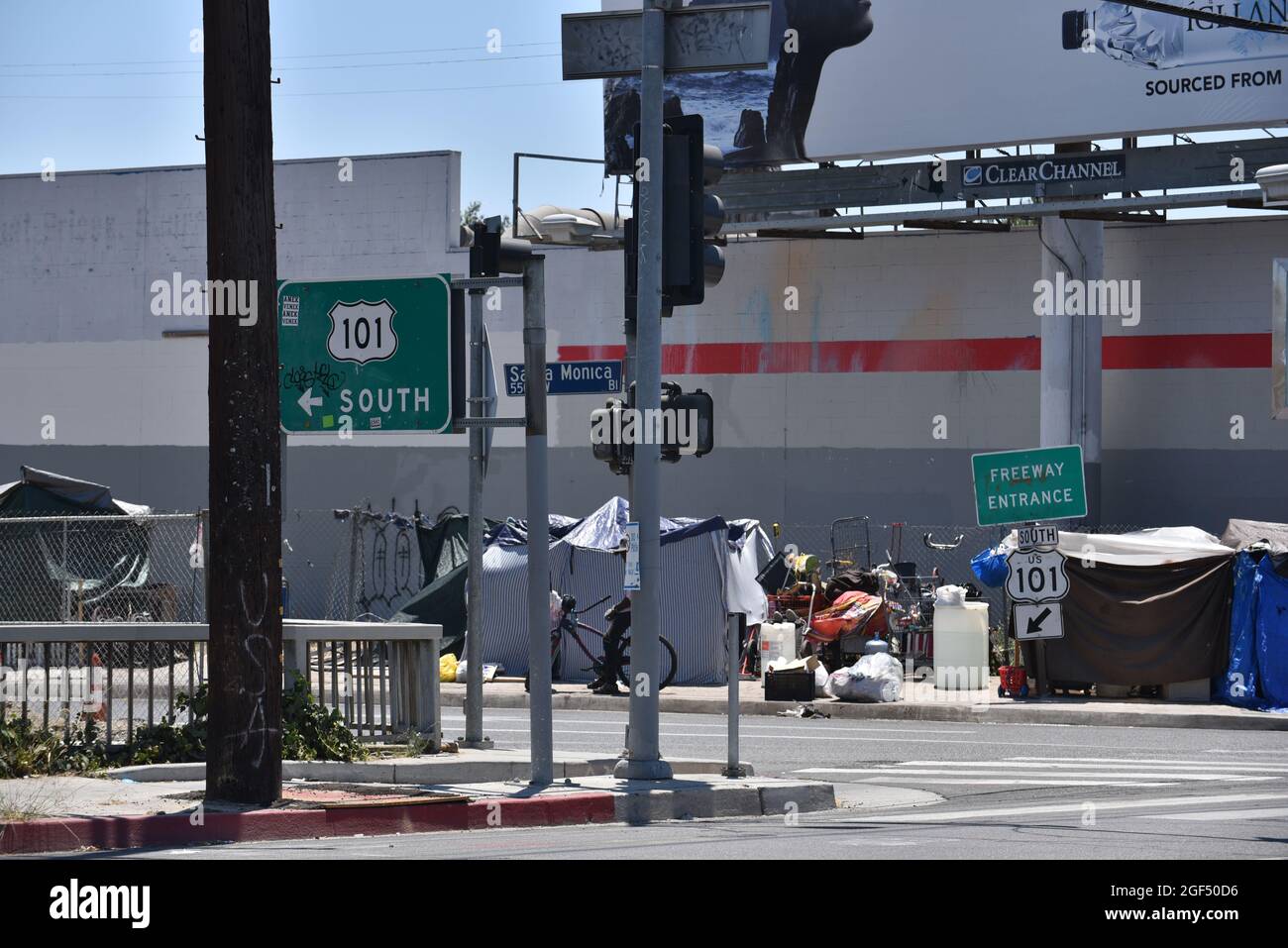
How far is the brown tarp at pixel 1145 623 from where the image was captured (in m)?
21.5

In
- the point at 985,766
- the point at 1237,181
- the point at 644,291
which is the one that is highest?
the point at 1237,181

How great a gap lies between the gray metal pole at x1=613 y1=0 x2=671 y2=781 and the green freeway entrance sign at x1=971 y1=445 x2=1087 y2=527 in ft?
30.1

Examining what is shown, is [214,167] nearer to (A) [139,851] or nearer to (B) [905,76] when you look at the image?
(A) [139,851]

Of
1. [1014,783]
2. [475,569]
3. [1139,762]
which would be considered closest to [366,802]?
[475,569]

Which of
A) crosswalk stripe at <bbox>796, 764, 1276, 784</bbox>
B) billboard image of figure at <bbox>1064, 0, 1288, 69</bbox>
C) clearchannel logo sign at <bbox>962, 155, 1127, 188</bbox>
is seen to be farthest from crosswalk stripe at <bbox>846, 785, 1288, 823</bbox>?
billboard image of figure at <bbox>1064, 0, 1288, 69</bbox>

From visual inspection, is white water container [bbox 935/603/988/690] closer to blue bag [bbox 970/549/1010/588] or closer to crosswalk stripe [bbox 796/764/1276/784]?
blue bag [bbox 970/549/1010/588]

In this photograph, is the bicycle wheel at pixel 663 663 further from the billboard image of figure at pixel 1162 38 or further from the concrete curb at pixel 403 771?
the billboard image of figure at pixel 1162 38

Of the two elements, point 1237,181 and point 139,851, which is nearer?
point 139,851

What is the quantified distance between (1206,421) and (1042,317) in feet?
10.0

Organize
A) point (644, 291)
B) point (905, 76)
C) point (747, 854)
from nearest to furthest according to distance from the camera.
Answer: point (747, 854) → point (644, 291) → point (905, 76)

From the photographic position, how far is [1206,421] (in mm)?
28047

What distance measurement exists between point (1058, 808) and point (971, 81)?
18.2m
